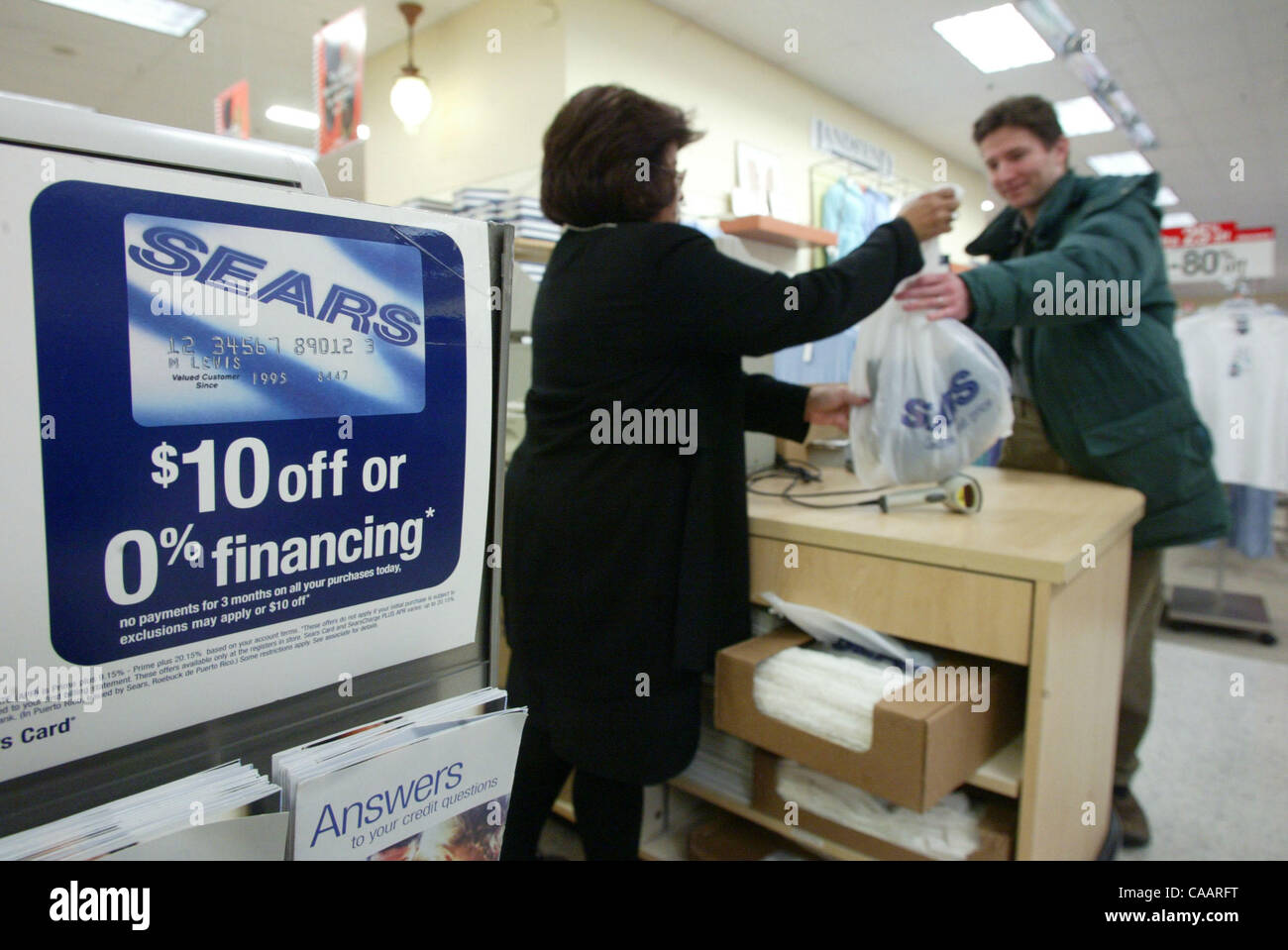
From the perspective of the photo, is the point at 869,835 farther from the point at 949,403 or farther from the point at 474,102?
the point at 474,102

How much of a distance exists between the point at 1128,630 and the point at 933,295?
1045 millimetres

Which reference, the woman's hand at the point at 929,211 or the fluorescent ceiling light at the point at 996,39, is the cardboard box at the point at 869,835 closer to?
the woman's hand at the point at 929,211

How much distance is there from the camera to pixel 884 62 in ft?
14.4

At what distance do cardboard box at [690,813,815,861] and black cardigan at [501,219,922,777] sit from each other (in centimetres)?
50

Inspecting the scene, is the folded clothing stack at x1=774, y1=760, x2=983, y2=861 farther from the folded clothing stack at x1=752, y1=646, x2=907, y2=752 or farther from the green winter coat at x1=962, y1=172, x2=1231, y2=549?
the green winter coat at x1=962, y1=172, x2=1231, y2=549

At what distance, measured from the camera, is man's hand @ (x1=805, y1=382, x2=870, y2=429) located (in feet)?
4.83

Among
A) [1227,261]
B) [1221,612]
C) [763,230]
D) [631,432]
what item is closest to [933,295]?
[631,432]

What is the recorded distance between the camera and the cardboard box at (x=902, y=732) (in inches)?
38.9

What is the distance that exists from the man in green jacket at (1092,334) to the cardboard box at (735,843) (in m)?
1.00

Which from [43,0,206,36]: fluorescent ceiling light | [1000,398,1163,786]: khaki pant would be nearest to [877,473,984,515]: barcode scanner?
[1000,398,1163,786]: khaki pant

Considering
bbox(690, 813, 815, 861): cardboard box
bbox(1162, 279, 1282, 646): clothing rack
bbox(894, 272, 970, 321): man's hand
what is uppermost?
bbox(894, 272, 970, 321): man's hand

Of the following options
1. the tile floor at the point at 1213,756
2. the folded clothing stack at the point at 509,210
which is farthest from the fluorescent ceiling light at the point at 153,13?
the folded clothing stack at the point at 509,210

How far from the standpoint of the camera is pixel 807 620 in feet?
4.10
